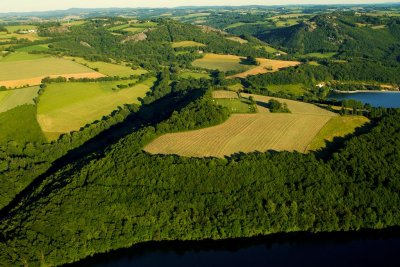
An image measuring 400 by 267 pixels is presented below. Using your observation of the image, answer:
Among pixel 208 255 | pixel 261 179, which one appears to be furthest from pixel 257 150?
pixel 208 255

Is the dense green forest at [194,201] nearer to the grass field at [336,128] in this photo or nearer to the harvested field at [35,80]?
the grass field at [336,128]

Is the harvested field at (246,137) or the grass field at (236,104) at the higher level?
the harvested field at (246,137)

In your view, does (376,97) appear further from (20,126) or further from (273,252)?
(20,126)

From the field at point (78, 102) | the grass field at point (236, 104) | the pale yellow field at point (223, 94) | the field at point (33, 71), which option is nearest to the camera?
the grass field at point (236, 104)

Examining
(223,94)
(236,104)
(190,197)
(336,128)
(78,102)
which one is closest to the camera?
(190,197)

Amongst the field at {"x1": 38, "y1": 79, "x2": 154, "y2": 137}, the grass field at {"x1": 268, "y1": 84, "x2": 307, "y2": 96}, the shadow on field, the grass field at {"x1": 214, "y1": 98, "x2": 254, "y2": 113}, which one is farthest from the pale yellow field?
the grass field at {"x1": 268, "y1": 84, "x2": 307, "y2": 96}

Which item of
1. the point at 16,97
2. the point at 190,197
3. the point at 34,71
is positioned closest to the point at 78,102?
the point at 16,97

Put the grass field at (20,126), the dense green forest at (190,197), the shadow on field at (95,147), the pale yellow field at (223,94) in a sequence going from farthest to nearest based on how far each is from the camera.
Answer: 1. the pale yellow field at (223,94)
2. the grass field at (20,126)
3. the shadow on field at (95,147)
4. the dense green forest at (190,197)

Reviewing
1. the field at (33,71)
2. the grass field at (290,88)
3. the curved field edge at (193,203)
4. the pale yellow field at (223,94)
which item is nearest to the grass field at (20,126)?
the field at (33,71)
